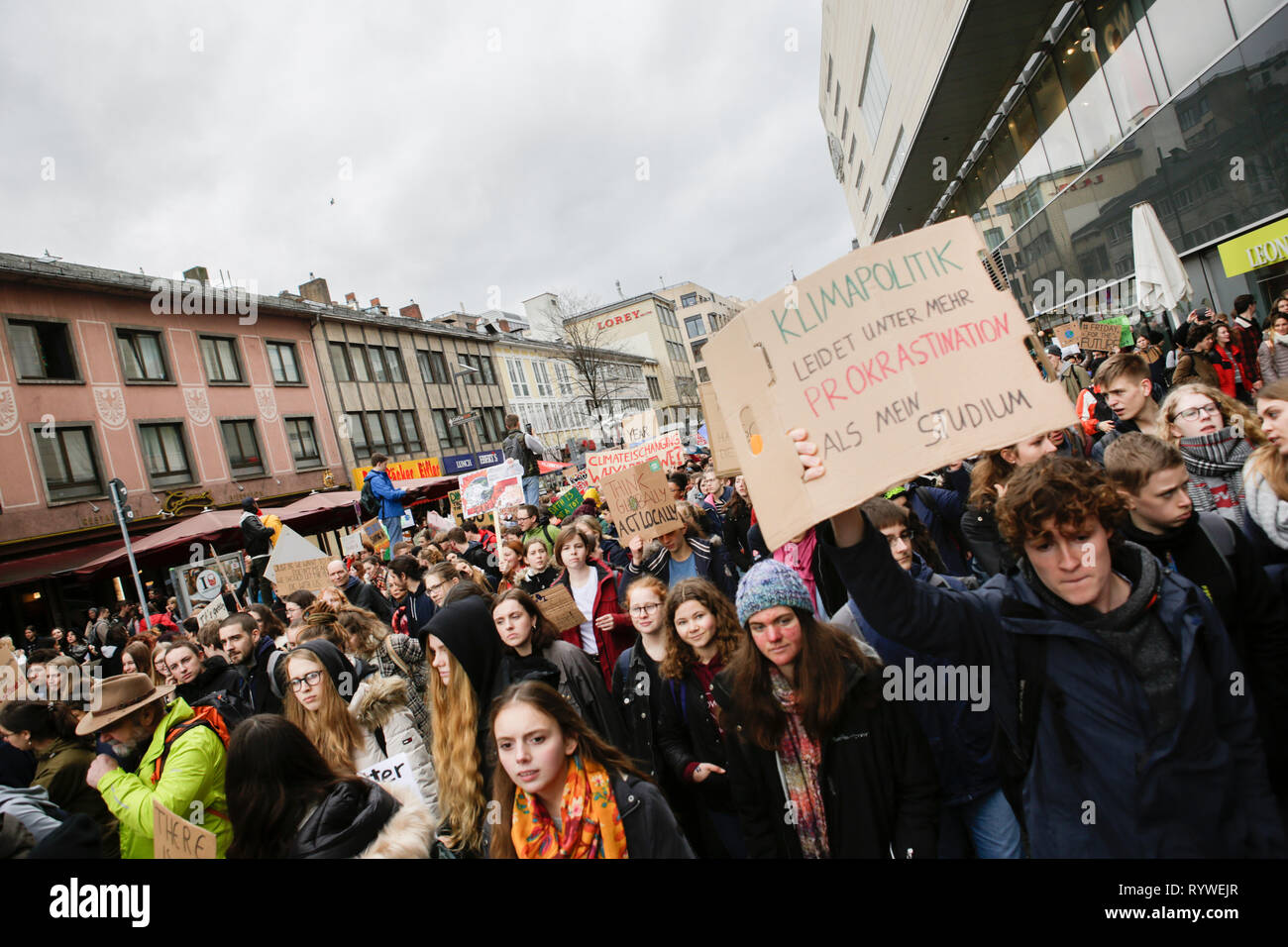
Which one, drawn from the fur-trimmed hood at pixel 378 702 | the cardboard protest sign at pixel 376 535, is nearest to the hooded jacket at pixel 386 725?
the fur-trimmed hood at pixel 378 702

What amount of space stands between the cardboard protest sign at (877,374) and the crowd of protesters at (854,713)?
0.42ft

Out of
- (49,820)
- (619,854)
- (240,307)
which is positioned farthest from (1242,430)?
(240,307)

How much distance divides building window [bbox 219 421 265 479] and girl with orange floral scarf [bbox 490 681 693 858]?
2782 centimetres

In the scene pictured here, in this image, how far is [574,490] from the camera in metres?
10.5

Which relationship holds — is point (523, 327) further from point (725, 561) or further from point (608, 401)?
point (725, 561)

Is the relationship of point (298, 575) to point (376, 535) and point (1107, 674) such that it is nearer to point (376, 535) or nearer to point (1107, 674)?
point (376, 535)

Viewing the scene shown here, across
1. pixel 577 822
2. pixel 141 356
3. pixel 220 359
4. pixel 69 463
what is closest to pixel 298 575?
pixel 577 822

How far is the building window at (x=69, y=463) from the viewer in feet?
67.5

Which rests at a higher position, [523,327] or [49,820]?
[523,327]

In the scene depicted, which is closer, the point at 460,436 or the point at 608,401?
the point at 460,436

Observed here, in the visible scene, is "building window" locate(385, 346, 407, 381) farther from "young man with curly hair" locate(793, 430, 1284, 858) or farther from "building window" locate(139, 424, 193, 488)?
"young man with curly hair" locate(793, 430, 1284, 858)
